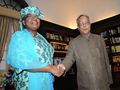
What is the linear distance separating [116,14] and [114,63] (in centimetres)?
171

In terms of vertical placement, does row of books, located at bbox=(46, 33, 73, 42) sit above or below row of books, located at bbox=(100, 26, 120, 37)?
below

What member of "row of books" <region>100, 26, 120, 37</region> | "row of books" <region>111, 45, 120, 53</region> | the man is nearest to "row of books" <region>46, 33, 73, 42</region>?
"row of books" <region>100, 26, 120, 37</region>

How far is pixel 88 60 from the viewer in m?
2.12

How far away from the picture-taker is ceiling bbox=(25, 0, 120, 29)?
6254mm

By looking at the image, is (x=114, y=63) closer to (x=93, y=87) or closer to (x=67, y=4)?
(x=67, y=4)

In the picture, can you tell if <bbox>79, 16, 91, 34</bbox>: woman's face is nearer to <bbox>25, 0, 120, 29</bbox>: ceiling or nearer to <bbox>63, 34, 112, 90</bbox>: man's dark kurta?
<bbox>63, 34, 112, 90</bbox>: man's dark kurta

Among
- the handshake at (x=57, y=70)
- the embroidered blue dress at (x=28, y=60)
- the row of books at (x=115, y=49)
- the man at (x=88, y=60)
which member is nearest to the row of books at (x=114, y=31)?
the row of books at (x=115, y=49)

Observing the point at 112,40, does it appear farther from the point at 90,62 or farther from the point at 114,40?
the point at 90,62

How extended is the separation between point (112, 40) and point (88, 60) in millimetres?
4660

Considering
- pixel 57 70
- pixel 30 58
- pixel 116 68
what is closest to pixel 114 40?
pixel 116 68

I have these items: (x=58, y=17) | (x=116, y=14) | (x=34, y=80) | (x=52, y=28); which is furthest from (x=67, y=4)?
(x=34, y=80)

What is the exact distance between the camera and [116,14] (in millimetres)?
6137

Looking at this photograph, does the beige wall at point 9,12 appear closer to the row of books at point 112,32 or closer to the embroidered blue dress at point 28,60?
the row of books at point 112,32

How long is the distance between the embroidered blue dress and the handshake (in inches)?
2.1
